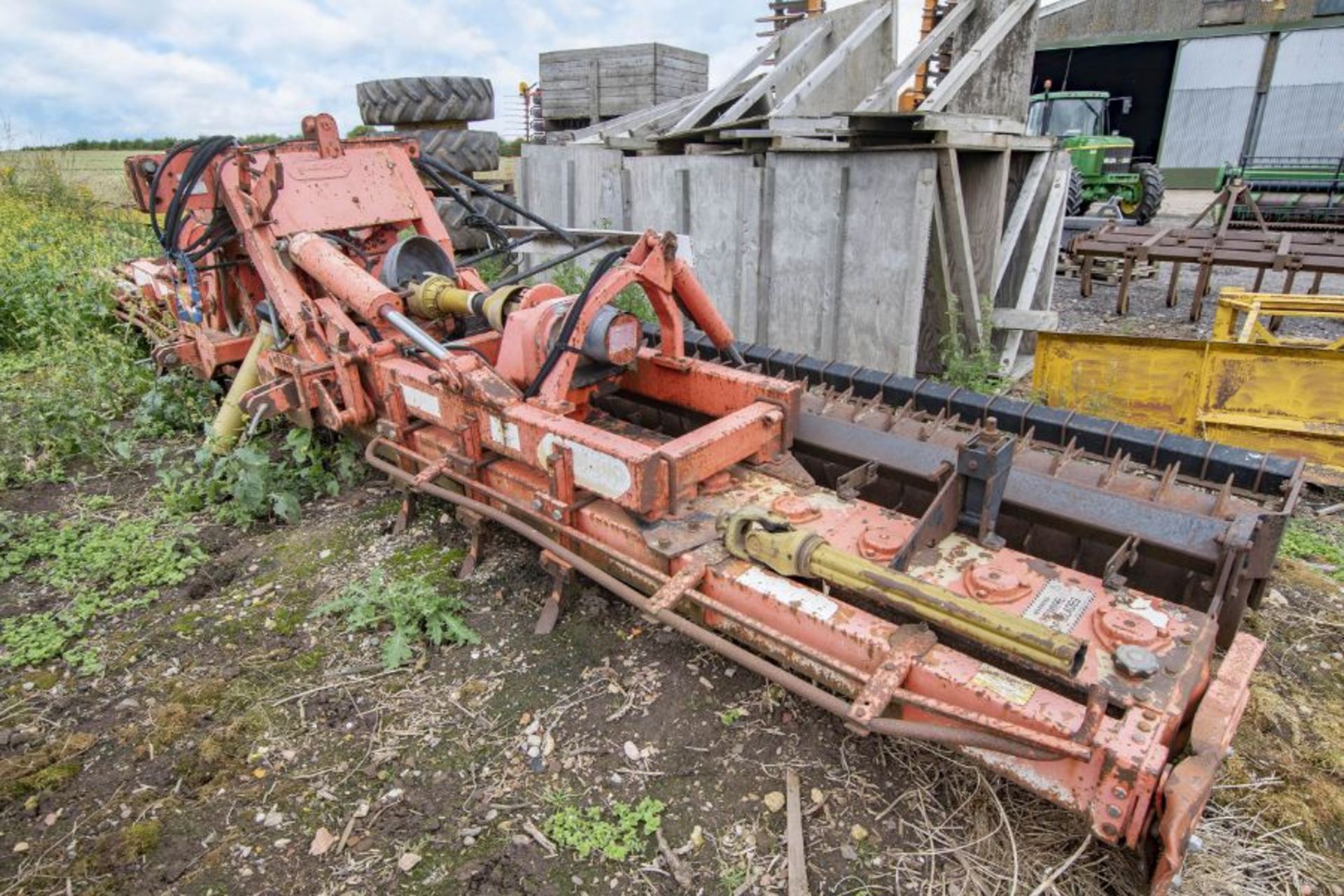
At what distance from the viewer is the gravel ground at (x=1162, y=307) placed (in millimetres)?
8742

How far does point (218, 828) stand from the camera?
2.59m

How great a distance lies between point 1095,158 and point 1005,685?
16236mm

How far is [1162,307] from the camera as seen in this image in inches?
391

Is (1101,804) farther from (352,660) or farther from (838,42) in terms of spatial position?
(838,42)

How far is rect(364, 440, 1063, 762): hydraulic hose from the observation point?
213cm

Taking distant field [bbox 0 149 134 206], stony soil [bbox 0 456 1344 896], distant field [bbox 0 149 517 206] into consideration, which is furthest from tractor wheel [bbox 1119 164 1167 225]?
distant field [bbox 0 149 134 206]

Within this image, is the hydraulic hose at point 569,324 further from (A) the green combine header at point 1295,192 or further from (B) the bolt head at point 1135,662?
(A) the green combine header at point 1295,192

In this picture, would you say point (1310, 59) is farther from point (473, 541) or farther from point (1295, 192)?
point (473, 541)

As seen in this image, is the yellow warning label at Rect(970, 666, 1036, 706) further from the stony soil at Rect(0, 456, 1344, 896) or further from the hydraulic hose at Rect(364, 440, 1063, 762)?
the stony soil at Rect(0, 456, 1344, 896)

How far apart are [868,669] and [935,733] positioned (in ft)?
1.01

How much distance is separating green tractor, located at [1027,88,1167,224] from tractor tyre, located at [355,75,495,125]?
33.6ft

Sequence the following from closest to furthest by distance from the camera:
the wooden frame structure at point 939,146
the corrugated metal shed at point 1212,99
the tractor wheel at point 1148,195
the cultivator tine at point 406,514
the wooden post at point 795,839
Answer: the wooden post at point 795,839
the cultivator tine at point 406,514
the wooden frame structure at point 939,146
the tractor wheel at point 1148,195
the corrugated metal shed at point 1212,99

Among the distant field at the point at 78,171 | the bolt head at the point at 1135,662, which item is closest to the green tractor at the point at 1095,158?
the bolt head at the point at 1135,662

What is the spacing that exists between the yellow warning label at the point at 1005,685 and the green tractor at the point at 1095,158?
45.1 feet
